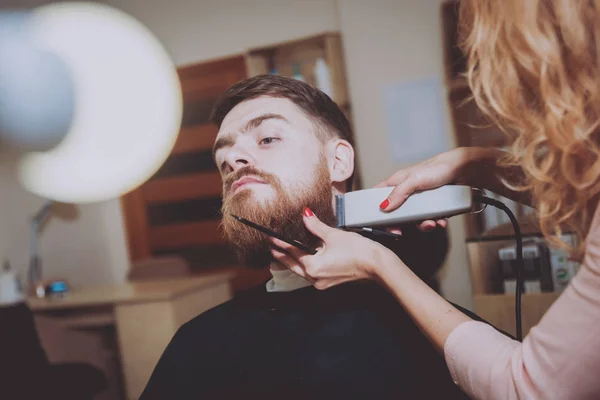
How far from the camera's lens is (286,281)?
1.14m

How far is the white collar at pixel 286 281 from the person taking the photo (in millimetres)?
1129

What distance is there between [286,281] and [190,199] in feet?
9.48

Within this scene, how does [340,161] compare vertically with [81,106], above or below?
below

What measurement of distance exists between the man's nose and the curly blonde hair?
1.71 ft

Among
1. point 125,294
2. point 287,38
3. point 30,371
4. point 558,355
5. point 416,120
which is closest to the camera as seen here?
point 558,355

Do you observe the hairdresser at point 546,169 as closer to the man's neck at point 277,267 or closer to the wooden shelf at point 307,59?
the man's neck at point 277,267

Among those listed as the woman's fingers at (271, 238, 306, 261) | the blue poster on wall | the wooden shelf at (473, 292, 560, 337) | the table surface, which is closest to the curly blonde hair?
the woman's fingers at (271, 238, 306, 261)

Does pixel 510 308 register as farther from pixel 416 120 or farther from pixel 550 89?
pixel 416 120

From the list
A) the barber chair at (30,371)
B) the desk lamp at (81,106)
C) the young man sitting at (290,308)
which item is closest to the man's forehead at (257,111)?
the young man sitting at (290,308)

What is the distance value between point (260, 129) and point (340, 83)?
1883 mm

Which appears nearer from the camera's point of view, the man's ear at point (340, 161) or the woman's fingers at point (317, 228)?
the woman's fingers at point (317, 228)

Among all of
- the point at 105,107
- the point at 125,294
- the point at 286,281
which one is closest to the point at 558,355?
the point at 286,281

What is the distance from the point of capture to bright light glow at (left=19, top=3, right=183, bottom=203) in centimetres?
296

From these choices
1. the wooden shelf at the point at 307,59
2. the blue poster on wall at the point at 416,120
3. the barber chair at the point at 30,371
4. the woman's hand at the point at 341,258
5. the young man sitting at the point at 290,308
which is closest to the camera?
the woman's hand at the point at 341,258
